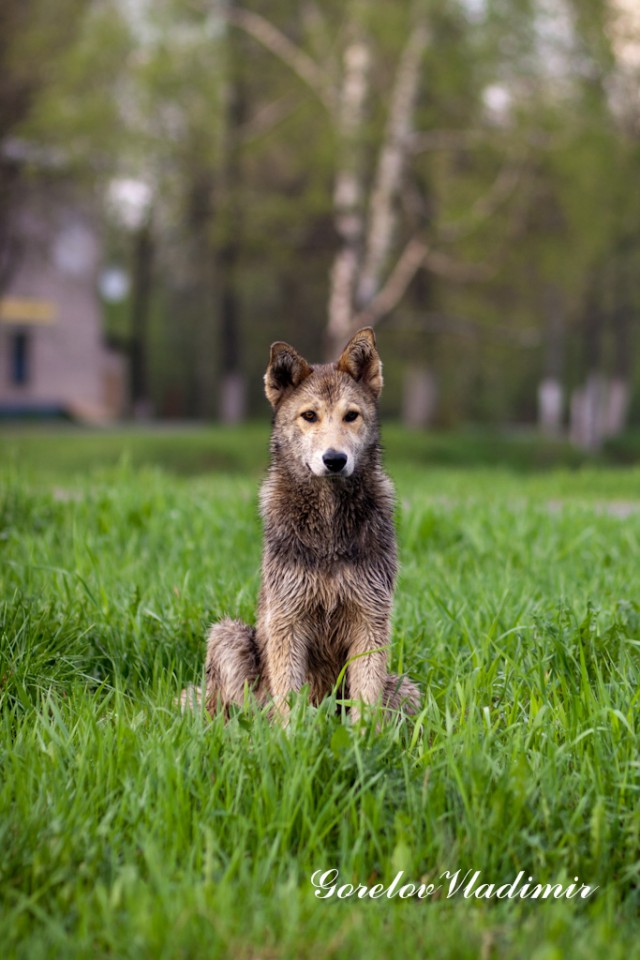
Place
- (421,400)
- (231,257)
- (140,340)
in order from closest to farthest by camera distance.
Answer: (231,257) → (421,400) → (140,340)

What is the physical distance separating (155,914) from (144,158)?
63.8ft

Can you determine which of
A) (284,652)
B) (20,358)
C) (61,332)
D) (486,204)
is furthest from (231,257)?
(284,652)

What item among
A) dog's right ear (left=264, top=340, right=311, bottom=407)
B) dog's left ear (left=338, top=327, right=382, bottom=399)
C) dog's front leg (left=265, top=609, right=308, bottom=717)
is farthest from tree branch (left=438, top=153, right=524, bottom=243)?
dog's front leg (left=265, top=609, right=308, bottom=717)

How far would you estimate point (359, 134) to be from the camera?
61.5 ft

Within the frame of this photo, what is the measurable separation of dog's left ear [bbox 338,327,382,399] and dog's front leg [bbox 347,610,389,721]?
927 millimetres

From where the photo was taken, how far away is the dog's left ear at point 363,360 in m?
3.78

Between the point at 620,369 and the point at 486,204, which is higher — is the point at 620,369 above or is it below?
below

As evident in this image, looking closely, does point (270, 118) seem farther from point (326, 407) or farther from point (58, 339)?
point (326, 407)

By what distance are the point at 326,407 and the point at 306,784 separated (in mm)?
1455

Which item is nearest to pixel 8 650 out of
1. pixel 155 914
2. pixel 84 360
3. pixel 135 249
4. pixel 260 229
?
pixel 155 914

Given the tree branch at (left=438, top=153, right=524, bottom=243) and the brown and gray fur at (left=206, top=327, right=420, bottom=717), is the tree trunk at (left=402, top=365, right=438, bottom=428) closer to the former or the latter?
the tree branch at (left=438, top=153, right=524, bottom=243)

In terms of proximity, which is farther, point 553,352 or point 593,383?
point 553,352

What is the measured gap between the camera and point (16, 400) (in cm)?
3362

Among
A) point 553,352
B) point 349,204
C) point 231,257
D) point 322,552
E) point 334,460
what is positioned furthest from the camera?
point 553,352
